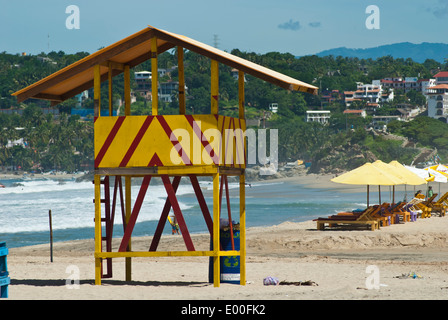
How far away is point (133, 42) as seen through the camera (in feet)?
39.5

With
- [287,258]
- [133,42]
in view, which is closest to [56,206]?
[287,258]

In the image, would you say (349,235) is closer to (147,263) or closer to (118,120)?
(147,263)

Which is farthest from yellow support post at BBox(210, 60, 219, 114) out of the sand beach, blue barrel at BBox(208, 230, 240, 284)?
the sand beach

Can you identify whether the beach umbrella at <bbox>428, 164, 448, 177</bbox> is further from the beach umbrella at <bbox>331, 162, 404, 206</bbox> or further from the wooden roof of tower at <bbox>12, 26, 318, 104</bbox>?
the wooden roof of tower at <bbox>12, 26, 318, 104</bbox>

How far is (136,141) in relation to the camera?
464 inches

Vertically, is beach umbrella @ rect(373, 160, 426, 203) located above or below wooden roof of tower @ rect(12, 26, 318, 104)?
below

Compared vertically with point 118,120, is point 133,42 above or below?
above

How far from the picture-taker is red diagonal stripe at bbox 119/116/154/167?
1176 centimetres

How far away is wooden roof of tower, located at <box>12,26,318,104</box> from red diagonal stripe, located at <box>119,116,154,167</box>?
1.20 m

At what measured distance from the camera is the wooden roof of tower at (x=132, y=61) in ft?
38.0

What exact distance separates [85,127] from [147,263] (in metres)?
143

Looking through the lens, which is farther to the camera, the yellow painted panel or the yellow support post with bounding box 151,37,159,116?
the yellow support post with bounding box 151,37,159,116

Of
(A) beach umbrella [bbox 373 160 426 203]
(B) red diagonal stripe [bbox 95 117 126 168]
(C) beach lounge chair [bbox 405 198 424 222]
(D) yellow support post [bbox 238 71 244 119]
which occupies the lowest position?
(C) beach lounge chair [bbox 405 198 424 222]

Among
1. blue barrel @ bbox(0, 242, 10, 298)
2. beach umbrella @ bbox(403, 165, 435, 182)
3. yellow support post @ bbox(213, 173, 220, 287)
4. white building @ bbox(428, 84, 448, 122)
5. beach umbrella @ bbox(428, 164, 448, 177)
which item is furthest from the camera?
white building @ bbox(428, 84, 448, 122)
